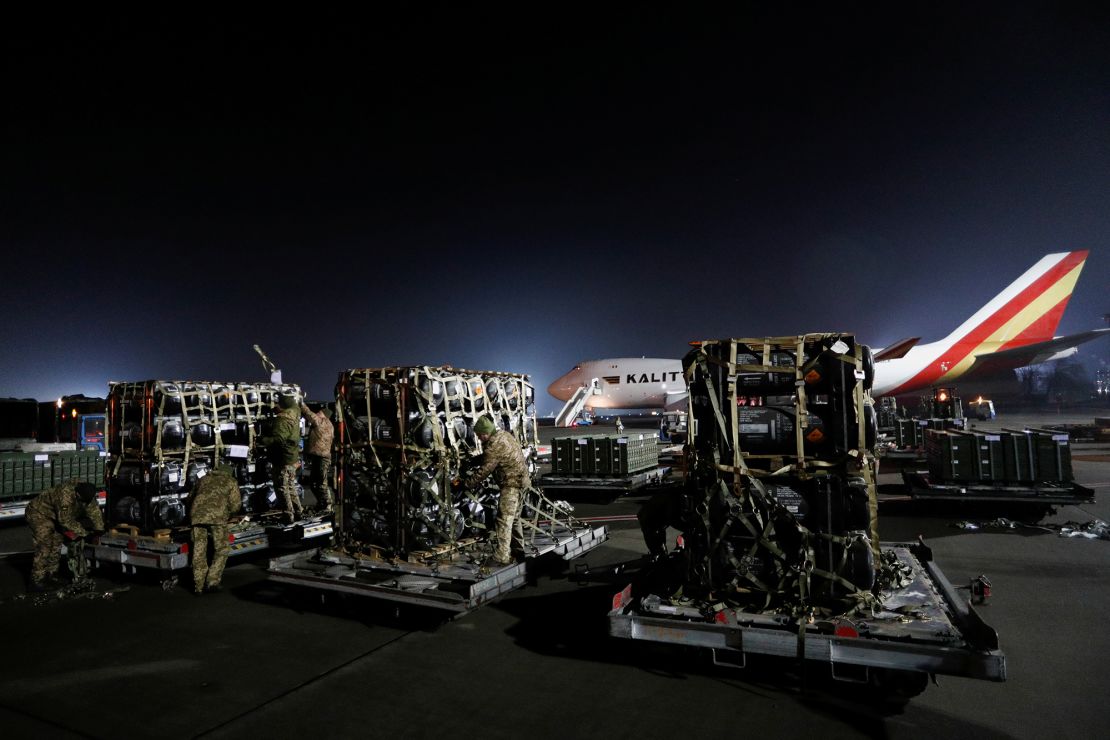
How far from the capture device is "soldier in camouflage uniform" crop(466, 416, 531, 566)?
7438 mm

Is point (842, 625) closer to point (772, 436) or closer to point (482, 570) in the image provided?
point (772, 436)

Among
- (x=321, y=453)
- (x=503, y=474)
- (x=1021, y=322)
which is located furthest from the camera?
(x=1021, y=322)

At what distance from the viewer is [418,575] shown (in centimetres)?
704

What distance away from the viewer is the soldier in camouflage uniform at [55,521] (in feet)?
27.3

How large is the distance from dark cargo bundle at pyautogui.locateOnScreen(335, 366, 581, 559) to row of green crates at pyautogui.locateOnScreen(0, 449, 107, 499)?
9010 mm

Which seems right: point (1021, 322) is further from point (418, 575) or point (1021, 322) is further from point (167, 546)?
point (167, 546)

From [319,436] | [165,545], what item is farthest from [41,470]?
[165,545]

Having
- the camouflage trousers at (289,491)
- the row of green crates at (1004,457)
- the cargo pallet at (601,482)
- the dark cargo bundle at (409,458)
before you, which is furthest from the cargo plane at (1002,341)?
the dark cargo bundle at (409,458)

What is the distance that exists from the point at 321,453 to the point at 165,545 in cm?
328

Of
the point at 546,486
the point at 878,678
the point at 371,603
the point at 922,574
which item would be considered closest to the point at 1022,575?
the point at 922,574

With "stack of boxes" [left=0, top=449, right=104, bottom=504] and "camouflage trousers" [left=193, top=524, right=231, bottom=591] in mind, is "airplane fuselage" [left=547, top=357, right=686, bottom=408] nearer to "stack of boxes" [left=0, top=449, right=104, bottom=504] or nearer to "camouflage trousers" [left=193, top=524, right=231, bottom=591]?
"stack of boxes" [left=0, top=449, right=104, bottom=504]

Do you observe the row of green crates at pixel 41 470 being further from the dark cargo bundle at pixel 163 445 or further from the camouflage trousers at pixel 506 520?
the camouflage trousers at pixel 506 520

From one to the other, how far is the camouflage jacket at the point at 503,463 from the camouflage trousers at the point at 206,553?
3.73m

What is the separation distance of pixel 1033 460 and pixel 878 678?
10118mm
